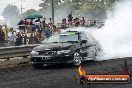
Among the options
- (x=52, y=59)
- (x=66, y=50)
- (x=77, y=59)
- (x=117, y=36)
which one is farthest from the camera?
(x=117, y=36)

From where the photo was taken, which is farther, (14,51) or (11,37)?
(11,37)

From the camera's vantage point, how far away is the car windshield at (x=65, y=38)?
16172 mm

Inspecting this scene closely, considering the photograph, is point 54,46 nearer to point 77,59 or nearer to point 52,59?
point 52,59

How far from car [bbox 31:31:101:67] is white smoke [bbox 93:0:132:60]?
1.98 metres

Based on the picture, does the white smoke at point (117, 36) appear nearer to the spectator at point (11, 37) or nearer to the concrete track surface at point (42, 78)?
the concrete track surface at point (42, 78)

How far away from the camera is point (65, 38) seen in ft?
53.5

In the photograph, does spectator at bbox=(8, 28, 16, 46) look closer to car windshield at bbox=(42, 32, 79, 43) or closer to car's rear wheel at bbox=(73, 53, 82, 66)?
car windshield at bbox=(42, 32, 79, 43)

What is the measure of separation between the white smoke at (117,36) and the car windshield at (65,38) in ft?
8.21

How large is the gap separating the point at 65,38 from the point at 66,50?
4.09 ft

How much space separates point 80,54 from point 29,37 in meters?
6.94

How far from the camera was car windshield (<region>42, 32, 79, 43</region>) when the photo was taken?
16172mm

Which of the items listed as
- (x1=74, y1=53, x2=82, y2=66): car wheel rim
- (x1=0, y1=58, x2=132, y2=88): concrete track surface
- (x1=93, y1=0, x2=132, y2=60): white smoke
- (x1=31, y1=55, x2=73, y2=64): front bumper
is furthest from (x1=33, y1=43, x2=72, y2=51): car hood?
(x1=93, y1=0, x2=132, y2=60): white smoke

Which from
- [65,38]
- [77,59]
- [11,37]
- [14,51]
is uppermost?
[65,38]

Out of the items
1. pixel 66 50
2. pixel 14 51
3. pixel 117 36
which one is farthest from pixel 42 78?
pixel 117 36
